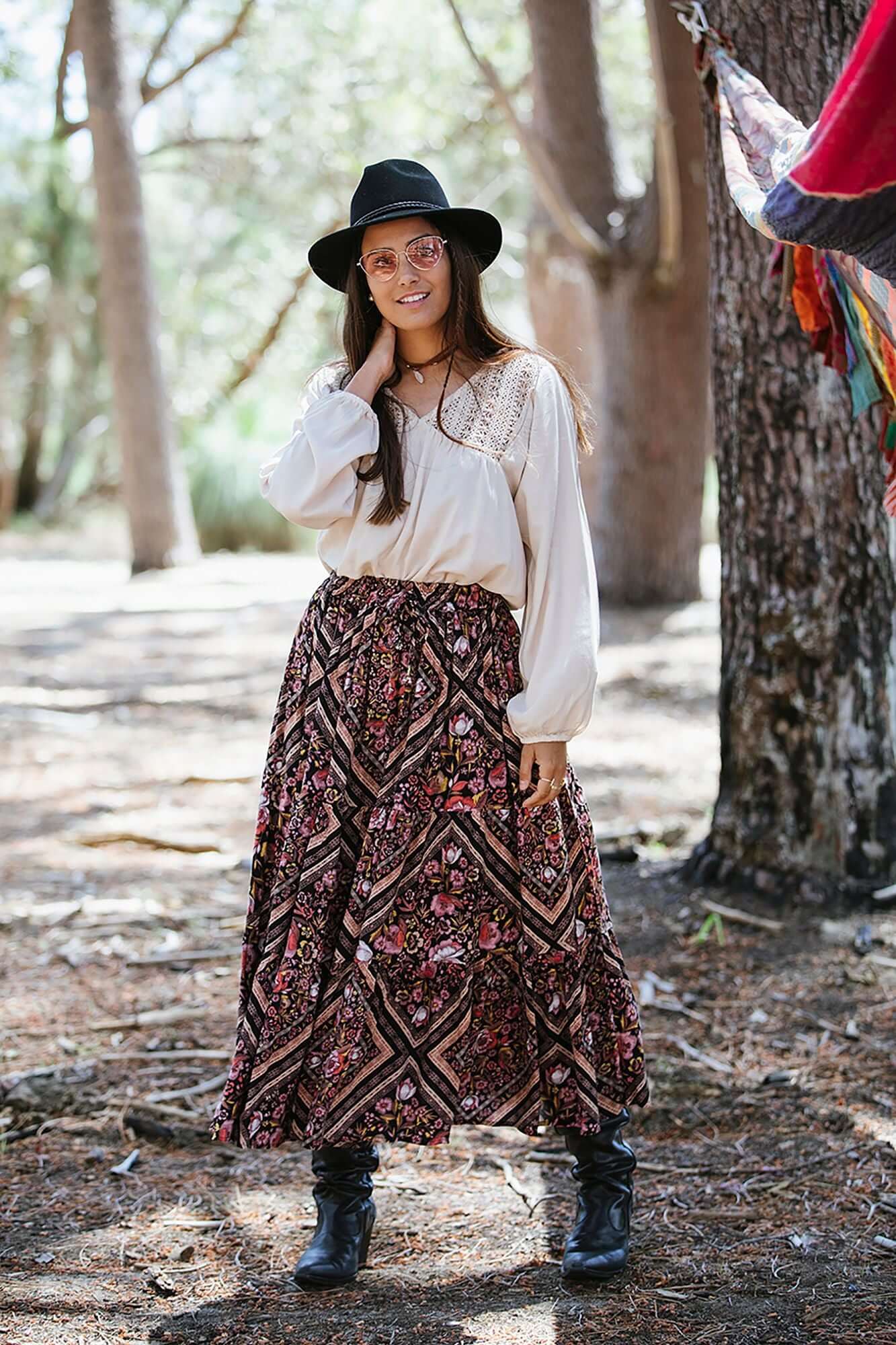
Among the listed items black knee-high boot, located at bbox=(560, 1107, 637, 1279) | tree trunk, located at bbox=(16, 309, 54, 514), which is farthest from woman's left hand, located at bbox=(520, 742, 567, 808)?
tree trunk, located at bbox=(16, 309, 54, 514)

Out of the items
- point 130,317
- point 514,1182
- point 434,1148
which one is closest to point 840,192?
point 514,1182

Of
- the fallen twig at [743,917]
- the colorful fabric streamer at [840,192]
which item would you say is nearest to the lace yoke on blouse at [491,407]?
the colorful fabric streamer at [840,192]

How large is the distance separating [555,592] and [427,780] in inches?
15.7

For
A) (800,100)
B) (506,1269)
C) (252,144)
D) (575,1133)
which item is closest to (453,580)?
(575,1133)

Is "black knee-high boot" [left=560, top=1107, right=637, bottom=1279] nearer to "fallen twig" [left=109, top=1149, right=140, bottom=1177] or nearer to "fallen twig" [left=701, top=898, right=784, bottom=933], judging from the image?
"fallen twig" [left=109, top=1149, right=140, bottom=1177]

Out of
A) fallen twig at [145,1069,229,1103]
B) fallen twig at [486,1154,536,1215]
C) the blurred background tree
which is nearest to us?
fallen twig at [486,1154,536,1215]

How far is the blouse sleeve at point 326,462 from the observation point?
97.7 inches

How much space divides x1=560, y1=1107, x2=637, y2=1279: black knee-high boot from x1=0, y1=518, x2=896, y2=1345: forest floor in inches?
1.9

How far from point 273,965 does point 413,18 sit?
16.2 metres

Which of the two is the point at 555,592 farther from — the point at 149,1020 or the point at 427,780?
the point at 149,1020

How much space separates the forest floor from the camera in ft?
8.08

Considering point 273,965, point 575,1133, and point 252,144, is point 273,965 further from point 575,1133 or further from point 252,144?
point 252,144

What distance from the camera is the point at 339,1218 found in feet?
8.59

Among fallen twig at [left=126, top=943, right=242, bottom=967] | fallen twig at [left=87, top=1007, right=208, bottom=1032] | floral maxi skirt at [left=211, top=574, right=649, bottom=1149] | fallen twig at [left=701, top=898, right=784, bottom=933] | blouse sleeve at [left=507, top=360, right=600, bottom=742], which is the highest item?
blouse sleeve at [left=507, top=360, right=600, bottom=742]
